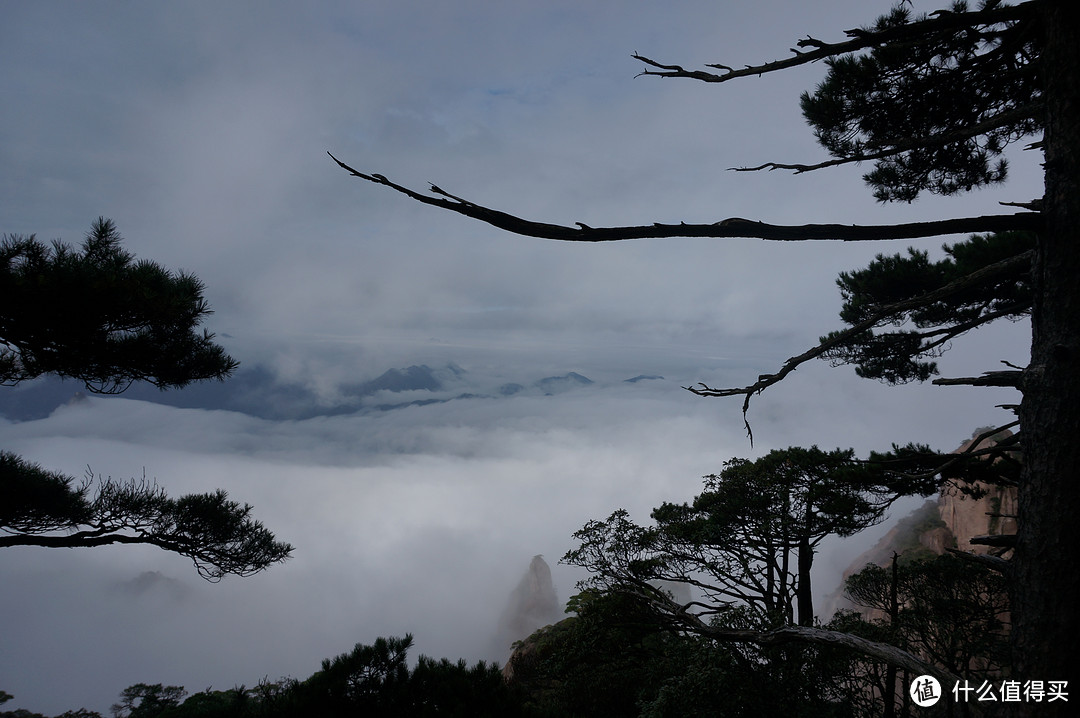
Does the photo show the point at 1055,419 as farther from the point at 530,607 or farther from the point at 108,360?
the point at 530,607

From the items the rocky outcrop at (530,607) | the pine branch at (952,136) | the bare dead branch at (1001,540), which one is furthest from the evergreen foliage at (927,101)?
the rocky outcrop at (530,607)

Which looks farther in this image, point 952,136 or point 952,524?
point 952,524

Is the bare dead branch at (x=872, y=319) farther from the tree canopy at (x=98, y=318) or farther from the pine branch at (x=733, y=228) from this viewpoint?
the tree canopy at (x=98, y=318)

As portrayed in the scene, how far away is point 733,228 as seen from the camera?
180 cm

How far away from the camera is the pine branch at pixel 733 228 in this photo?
4.71ft

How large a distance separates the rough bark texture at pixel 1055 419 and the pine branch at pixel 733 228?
21 centimetres

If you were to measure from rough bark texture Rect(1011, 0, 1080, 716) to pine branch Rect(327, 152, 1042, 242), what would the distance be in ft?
0.69

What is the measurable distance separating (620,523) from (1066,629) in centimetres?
731

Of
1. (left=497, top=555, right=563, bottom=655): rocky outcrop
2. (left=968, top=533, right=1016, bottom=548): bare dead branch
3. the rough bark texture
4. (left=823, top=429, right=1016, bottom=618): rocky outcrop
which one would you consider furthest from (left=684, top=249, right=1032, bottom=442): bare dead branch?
(left=497, top=555, right=563, bottom=655): rocky outcrop

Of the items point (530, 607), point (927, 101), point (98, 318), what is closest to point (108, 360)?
point (98, 318)

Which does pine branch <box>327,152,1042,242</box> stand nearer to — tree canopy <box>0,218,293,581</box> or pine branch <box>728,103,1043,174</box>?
pine branch <box>728,103,1043,174</box>

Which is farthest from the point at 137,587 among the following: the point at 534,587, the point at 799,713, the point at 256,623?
the point at 799,713

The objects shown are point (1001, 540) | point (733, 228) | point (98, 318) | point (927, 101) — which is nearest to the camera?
point (733, 228)

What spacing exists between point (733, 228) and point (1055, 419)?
5.62 feet
